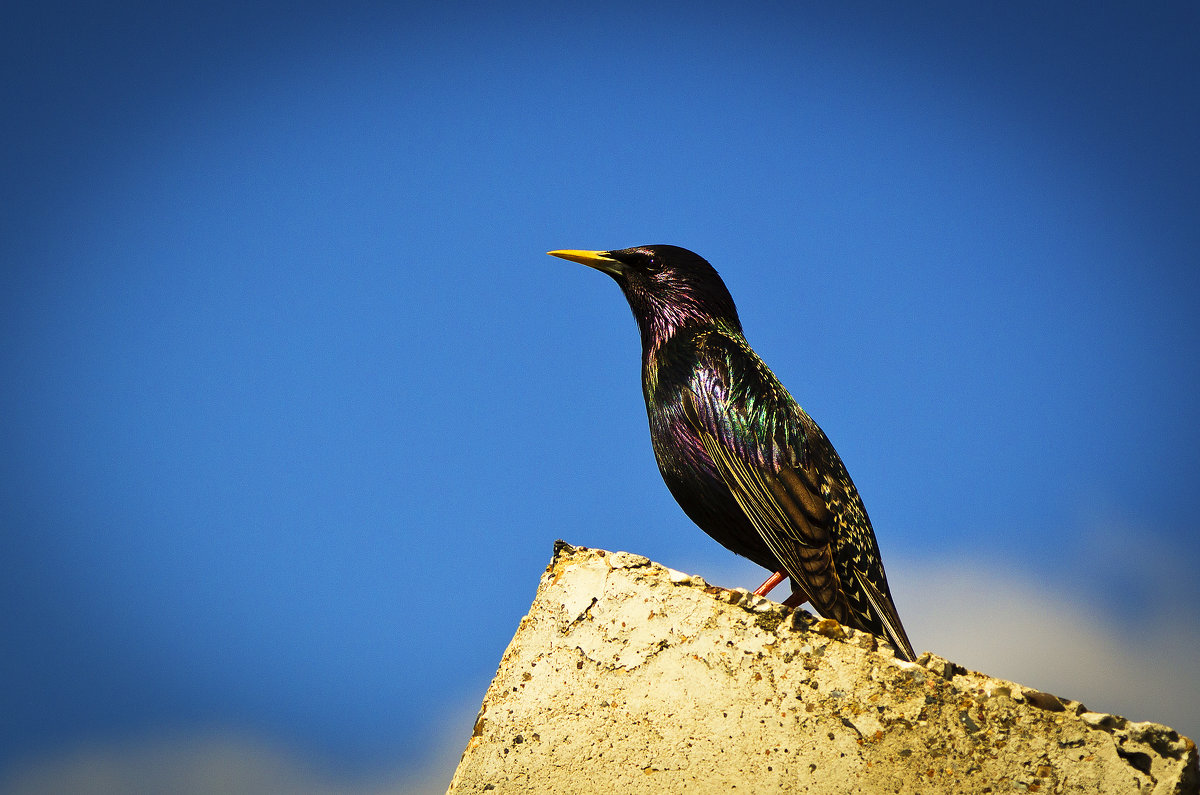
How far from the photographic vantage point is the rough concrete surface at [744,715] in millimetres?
2486

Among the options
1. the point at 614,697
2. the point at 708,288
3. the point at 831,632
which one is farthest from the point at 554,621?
the point at 708,288

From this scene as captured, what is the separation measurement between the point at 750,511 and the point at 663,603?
1.07 meters

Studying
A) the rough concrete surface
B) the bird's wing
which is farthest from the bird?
the rough concrete surface

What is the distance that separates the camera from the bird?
3.78 metres

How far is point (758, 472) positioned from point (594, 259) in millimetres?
1478

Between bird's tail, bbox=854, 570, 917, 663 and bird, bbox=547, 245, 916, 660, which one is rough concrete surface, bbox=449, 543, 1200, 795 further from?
bird's tail, bbox=854, 570, 917, 663

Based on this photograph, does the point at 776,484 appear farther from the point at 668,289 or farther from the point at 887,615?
the point at 668,289

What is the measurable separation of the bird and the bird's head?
0.6 inches

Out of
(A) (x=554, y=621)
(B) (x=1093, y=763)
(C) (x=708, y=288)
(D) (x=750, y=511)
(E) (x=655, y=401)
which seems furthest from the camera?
(C) (x=708, y=288)

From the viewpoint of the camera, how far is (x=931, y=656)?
105 inches

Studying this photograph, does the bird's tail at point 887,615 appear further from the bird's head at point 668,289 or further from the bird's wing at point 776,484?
the bird's head at point 668,289

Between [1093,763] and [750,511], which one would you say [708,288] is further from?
[1093,763]

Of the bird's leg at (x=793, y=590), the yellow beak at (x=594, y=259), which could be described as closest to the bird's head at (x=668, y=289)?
the yellow beak at (x=594, y=259)

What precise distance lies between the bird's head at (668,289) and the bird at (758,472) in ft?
0.05
